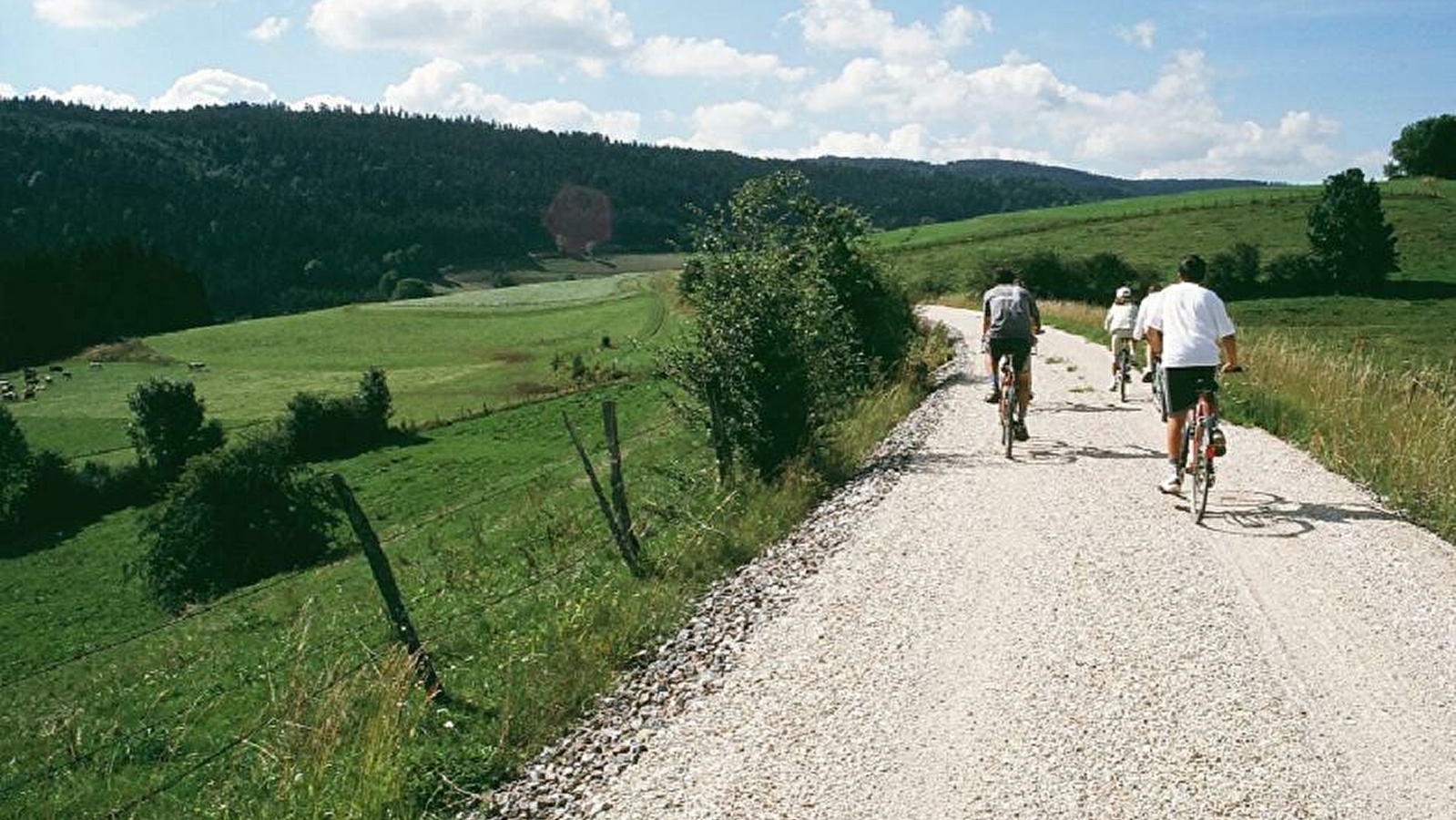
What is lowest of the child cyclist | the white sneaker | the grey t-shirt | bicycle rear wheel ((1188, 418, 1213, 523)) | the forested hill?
the white sneaker

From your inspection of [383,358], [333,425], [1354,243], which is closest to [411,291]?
[383,358]

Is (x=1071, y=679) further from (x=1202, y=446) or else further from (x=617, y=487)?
(x=617, y=487)

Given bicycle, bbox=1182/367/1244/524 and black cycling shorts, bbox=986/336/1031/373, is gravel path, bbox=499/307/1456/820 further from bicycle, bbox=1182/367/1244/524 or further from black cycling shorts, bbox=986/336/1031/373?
black cycling shorts, bbox=986/336/1031/373

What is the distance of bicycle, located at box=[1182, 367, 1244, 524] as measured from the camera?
9.73 metres

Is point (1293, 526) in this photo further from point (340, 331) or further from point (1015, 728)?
point (340, 331)

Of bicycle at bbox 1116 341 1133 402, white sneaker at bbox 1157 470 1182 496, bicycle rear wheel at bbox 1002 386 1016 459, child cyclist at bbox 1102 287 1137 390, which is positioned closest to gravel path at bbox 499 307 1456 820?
white sneaker at bbox 1157 470 1182 496

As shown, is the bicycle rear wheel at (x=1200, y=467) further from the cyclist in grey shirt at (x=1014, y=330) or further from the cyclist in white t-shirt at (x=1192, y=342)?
the cyclist in grey shirt at (x=1014, y=330)

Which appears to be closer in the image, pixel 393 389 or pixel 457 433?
pixel 457 433

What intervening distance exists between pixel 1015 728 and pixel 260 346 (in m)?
84.8

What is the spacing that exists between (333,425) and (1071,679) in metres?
57.8

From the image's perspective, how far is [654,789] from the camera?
228 inches

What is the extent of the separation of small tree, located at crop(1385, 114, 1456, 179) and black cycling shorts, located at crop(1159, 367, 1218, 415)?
410ft

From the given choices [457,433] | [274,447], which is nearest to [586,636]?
[274,447]

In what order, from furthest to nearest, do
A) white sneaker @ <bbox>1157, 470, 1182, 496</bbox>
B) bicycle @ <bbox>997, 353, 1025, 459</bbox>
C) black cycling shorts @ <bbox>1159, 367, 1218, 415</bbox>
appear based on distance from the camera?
1. bicycle @ <bbox>997, 353, 1025, 459</bbox>
2. white sneaker @ <bbox>1157, 470, 1182, 496</bbox>
3. black cycling shorts @ <bbox>1159, 367, 1218, 415</bbox>
